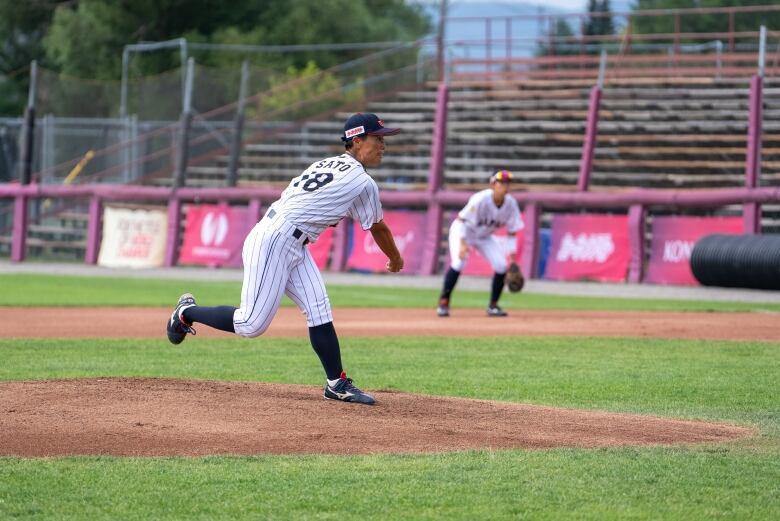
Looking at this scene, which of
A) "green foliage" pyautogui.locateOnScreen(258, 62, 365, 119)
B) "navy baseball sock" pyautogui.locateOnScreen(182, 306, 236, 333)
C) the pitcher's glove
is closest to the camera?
"navy baseball sock" pyautogui.locateOnScreen(182, 306, 236, 333)

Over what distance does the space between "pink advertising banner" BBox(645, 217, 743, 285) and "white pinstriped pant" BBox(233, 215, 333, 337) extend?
547 inches

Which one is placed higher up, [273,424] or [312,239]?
[312,239]

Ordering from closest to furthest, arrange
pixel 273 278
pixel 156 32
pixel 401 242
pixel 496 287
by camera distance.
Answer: pixel 273 278, pixel 496 287, pixel 401 242, pixel 156 32

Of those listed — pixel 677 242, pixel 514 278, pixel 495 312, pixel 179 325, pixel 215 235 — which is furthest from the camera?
pixel 215 235

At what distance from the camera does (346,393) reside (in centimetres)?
802

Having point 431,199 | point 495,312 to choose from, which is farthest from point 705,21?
point 495,312

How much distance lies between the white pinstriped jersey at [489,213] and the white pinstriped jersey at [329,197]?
25.8 feet

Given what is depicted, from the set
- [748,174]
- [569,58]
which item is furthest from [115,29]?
[748,174]

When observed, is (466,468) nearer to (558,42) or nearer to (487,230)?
(487,230)

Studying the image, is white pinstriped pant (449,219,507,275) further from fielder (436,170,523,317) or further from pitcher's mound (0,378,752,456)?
pitcher's mound (0,378,752,456)

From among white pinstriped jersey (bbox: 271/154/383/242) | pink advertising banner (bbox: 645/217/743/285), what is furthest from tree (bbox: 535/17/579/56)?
white pinstriped jersey (bbox: 271/154/383/242)

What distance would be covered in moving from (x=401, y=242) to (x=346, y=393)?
633 inches

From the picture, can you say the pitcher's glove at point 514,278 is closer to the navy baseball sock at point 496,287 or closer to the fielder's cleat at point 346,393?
the navy baseball sock at point 496,287

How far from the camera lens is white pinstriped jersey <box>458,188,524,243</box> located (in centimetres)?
1580
